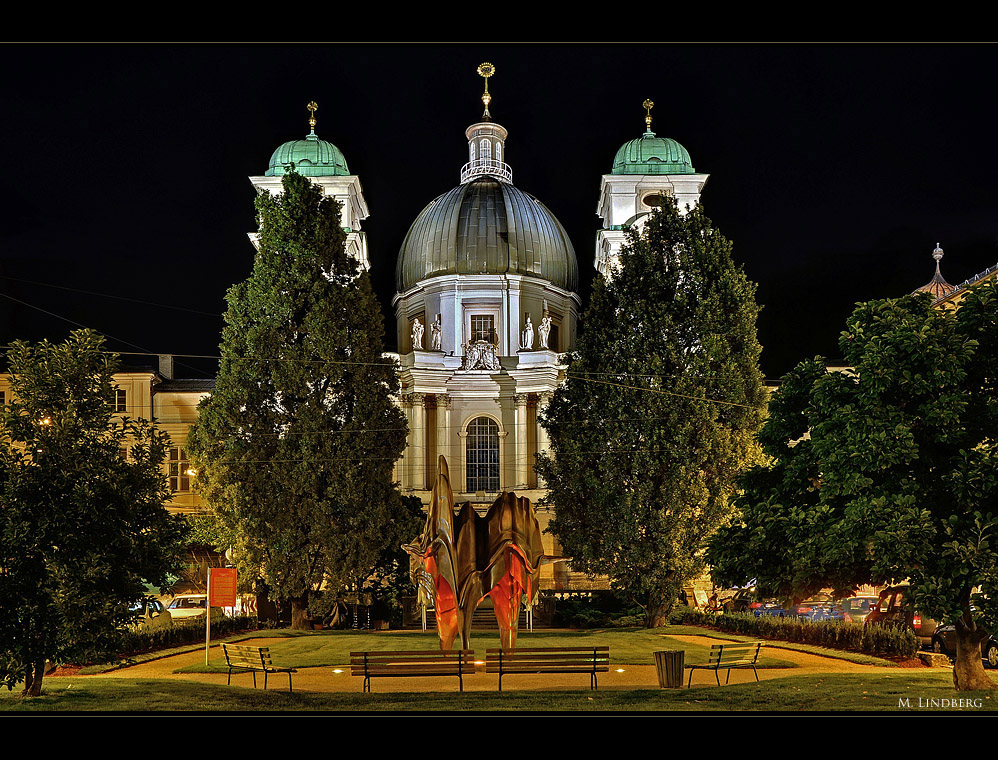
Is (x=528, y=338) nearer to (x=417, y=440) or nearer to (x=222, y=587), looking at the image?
(x=417, y=440)

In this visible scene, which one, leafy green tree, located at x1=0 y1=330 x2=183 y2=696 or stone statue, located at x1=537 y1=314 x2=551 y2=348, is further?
stone statue, located at x1=537 y1=314 x2=551 y2=348

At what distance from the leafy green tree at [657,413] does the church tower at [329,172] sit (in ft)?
92.5

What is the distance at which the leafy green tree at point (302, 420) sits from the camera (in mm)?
37500

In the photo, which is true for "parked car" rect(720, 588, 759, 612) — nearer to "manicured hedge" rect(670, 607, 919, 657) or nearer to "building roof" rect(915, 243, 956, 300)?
"manicured hedge" rect(670, 607, 919, 657)

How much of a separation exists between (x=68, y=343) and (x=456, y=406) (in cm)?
3975

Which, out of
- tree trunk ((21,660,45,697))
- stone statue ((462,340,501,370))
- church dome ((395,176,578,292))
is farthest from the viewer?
church dome ((395,176,578,292))

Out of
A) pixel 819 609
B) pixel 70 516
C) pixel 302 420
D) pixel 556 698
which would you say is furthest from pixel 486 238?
pixel 556 698

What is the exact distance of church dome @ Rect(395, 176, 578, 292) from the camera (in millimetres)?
63688

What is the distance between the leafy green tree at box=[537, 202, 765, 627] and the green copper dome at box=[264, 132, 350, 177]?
3046 cm

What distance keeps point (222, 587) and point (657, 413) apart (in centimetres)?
1630

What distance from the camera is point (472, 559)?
25.4 m

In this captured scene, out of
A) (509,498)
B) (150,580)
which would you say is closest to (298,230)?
(509,498)

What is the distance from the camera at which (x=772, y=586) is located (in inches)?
813

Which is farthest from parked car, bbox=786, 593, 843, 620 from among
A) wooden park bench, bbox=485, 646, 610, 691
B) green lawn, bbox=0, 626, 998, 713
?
wooden park bench, bbox=485, 646, 610, 691
